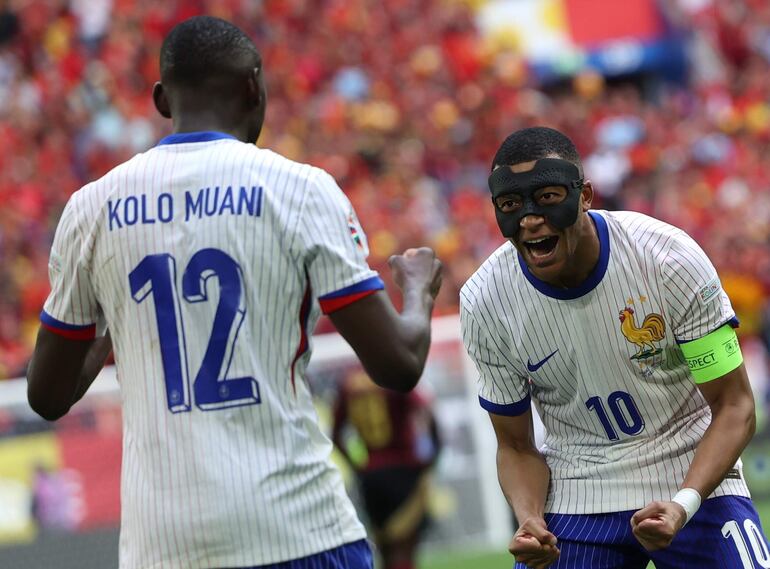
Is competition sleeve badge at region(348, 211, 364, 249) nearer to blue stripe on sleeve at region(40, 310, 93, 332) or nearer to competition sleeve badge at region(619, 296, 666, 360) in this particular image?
blue stripe on sleeve at region(40, 310, 93, 332)

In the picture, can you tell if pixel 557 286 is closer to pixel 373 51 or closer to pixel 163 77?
pixel 163 77

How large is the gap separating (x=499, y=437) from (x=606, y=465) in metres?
0.39

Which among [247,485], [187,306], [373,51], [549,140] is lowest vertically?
[247,485]

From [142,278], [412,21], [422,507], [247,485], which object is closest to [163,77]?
[142,278]

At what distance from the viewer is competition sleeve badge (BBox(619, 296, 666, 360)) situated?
438 centimetres

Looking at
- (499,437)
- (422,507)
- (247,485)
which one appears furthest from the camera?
(422,507)

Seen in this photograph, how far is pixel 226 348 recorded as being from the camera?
136 inches

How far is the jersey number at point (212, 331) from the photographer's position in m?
3.47

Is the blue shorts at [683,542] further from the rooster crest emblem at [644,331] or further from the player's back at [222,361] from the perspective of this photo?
the player's back at [222,361]

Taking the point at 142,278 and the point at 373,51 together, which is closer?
the point at 142,278

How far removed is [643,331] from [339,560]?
54.5 inches

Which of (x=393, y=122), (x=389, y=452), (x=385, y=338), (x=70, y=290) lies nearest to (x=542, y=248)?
(x=385, y=338)

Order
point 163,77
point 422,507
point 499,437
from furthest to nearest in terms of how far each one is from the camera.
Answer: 1. point 422,507
2. point 499,437
3. point 163,77

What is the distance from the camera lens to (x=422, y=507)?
10.1 meters
